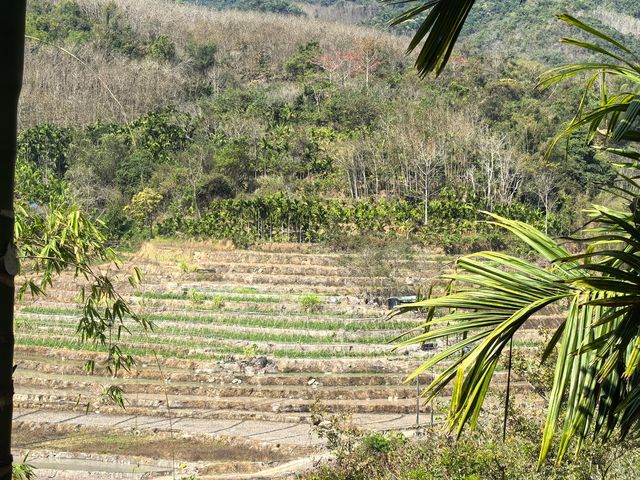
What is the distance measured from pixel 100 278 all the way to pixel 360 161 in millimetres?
34365

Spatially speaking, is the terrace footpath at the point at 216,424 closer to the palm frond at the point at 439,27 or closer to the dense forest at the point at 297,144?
the dense forest at the point at 297,144

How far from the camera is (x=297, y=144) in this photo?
39.8 metres

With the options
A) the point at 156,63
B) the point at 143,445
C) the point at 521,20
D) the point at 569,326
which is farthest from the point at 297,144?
the point at 521,20

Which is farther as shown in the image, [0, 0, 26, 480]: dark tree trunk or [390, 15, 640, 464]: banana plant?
[390, 15, 640, 464]: banana plant

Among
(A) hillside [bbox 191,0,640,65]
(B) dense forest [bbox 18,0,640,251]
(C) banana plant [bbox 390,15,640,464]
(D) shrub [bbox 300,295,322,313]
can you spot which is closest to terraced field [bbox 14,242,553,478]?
(D) shrub [bbox 300,295,322,313]

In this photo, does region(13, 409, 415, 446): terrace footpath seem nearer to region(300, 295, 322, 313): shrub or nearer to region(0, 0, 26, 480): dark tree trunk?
region(300, 295, 322, 313): shrub

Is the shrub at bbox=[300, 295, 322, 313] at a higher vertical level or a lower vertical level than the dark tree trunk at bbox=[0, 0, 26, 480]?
lower

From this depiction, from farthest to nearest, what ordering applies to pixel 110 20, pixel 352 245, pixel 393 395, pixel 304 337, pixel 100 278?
pixel 110 20
pixel 352 245
pixel 304 337
pixel 393 395
pixel 100 278

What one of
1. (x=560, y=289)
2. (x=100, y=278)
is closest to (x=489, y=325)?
(x=560, y=289)

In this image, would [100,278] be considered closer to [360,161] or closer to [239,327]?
[239,327]

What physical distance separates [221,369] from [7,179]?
2071cm

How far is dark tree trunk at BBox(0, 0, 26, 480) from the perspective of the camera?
1.38m

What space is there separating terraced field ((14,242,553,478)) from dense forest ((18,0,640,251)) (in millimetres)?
2878

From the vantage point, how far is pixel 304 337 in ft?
78.7
